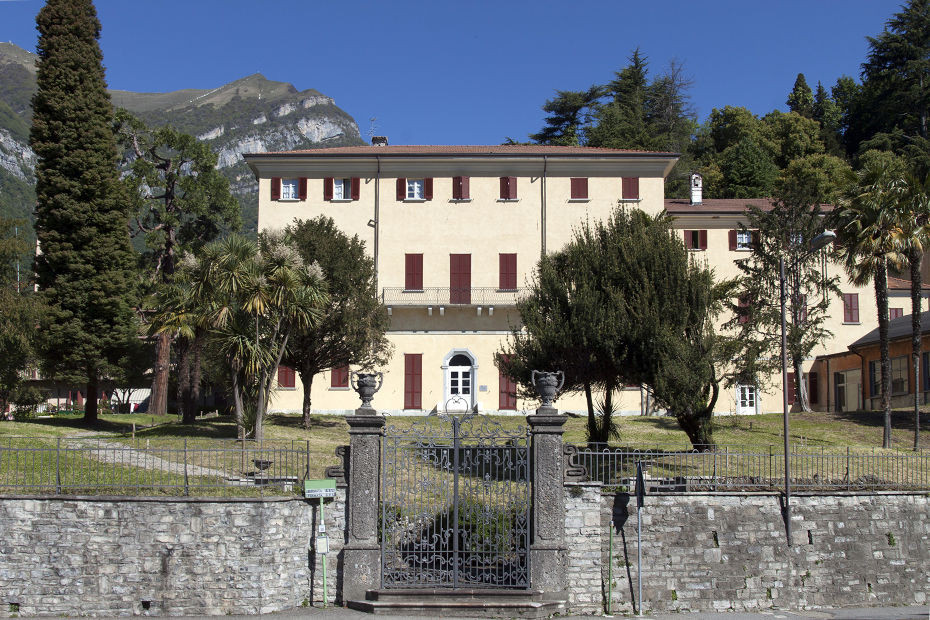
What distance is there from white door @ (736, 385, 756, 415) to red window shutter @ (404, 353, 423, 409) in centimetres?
1498

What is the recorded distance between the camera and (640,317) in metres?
22.9

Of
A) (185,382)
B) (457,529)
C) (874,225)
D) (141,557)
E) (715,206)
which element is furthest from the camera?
(715,206)

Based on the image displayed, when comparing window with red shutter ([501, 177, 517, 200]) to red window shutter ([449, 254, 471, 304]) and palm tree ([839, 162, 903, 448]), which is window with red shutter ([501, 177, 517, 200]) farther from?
palm tree ([839, 162, 903, 448])

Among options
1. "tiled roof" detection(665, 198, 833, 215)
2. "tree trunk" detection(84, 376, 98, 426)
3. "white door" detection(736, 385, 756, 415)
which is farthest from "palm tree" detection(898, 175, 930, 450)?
"tree trunk" detection(84, 376, 98, 426)

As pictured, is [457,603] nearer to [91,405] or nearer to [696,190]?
[91,405]

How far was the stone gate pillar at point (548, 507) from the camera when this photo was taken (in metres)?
16.4

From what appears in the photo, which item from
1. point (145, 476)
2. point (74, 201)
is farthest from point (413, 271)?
point (145, 476)

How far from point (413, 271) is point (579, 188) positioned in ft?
28.8

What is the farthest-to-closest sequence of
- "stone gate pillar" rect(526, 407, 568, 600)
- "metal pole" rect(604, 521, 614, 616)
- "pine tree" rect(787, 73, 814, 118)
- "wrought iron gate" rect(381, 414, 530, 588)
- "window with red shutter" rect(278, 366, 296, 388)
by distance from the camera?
"pine tree" rect(787, 73, 814, 118) → "window with red shutter" rect(278, 366, 296, 388) → "metal pole" rect(604, 521, 614, 616) → "stone gate pillar" rect(526, 407, 568, 600) → "wrought iron gate" rect(381, 414, 530, 588)

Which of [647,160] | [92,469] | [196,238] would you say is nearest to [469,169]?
[647,160]

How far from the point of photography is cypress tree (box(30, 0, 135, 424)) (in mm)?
29609

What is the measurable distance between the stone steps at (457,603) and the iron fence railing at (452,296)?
23477 millimetres

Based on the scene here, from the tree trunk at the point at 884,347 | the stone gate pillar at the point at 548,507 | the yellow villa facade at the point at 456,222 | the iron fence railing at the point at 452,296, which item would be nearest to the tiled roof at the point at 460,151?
the yellow villa facade at the point at 456,222

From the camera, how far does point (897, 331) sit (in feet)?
122
